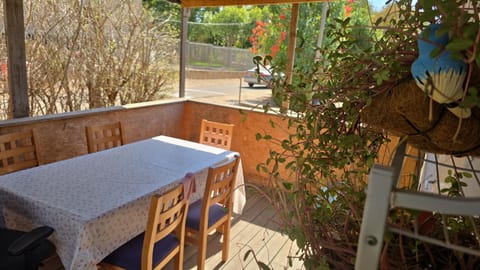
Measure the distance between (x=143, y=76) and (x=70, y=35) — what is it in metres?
1.13

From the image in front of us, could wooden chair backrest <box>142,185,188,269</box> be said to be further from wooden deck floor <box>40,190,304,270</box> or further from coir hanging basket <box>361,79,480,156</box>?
coir hanging basket <box>361,79,480,156</box>

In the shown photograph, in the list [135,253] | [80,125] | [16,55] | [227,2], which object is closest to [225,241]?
[135,253]

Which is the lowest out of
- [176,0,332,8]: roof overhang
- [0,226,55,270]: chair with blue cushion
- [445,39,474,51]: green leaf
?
[0,226,55,270]: chair with blue cushion

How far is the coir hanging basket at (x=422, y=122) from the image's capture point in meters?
0.54

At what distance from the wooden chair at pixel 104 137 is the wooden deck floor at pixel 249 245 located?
93 centimetres

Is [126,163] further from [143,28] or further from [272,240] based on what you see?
[143,28]

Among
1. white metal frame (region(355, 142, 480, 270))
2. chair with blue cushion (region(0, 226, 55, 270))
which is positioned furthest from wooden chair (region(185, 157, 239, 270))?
white metal frame (region(355, 142, 480, 270))

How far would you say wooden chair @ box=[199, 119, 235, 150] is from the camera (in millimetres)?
3133

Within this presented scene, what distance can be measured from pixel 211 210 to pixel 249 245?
54 centimetres

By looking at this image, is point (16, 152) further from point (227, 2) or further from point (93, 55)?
point (227, 2)

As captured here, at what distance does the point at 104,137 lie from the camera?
9.39 ft

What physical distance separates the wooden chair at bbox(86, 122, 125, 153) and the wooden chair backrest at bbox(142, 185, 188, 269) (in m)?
1.26

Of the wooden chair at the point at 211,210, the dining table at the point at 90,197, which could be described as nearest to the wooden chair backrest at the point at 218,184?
the wooden chair at the point at 211,210

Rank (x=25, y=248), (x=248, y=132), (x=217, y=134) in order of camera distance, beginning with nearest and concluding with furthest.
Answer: (x=25, y=248), (x=217, y=134), (x=248, y=132)
